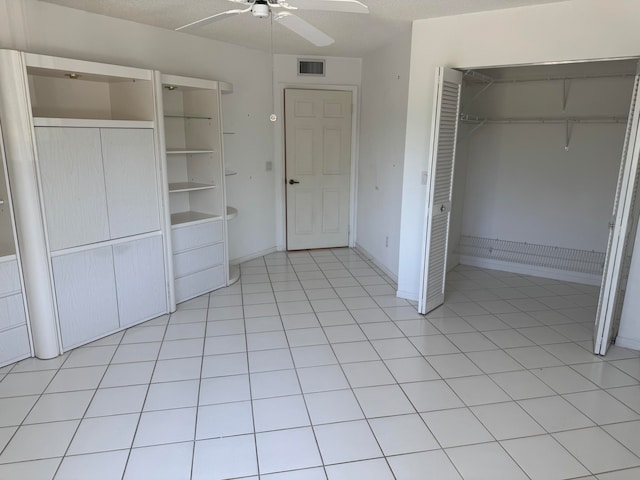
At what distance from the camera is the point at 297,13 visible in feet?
11.1

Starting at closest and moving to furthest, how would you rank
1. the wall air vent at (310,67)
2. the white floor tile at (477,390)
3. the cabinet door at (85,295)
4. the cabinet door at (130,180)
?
1. the white floor tile at (477,390)
2. the cabinet door at (85,295)
3. the cabinet door at (130,180)
4. the wall air vent at (310,67)

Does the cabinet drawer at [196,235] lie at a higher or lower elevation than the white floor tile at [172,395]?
higher

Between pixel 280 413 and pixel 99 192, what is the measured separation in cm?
203

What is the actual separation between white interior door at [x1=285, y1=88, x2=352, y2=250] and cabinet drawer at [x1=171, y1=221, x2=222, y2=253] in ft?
5.15

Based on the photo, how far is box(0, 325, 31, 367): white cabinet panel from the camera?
2875 mm

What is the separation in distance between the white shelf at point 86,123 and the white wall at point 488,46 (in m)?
2.26

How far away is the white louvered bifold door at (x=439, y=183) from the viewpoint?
11.2 feet

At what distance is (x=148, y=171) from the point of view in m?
3.48

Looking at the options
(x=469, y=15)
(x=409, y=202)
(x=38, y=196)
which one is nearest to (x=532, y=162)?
(x=409, y=202)

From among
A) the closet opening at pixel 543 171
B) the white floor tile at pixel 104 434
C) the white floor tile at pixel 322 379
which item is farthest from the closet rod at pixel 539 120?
the white floor tile at pixel 104 434

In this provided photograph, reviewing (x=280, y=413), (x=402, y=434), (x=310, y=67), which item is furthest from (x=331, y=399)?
(x=310, y=67)

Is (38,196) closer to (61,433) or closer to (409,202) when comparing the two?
(61,433)

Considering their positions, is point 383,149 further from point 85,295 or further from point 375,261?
point 85,295

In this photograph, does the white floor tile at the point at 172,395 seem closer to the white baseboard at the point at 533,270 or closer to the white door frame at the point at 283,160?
the white door frame at the point at 283,160
